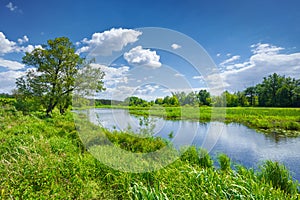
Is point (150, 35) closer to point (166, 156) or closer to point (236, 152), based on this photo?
point (166, 156)

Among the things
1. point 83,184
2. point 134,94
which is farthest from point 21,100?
point 83,184

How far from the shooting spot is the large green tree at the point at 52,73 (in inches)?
401

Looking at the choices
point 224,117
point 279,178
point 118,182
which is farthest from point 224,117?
point 118,182

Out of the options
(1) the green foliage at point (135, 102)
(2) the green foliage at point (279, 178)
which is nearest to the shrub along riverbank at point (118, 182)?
(2) the green foliage at point (279, 178)

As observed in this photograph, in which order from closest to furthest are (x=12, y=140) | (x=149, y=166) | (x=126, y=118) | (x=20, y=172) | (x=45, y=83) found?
(x=20, y=172) → (x=149, y=166) → (x=12, y=140) → (x=126, y=118) → (x=45, y=83)

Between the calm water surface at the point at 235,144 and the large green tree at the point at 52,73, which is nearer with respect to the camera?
the calm water surface at the point at 235,144

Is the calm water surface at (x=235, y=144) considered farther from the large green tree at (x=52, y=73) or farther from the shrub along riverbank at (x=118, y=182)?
the large green tree at (x=52, y=73)

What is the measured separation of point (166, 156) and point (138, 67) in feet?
6.72

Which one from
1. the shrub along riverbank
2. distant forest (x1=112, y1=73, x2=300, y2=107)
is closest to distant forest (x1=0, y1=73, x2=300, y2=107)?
distant forest (x1=112, y1=73, x2=300, y2=107)

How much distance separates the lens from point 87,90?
8031mm

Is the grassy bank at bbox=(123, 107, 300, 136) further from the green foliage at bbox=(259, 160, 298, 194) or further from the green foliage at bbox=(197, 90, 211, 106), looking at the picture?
the green foliage at bbox=(259, 160, 298, 194)

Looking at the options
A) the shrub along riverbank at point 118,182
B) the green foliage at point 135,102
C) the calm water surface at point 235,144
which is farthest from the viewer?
the calm water surface at point 235,144

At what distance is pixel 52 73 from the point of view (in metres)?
10.3

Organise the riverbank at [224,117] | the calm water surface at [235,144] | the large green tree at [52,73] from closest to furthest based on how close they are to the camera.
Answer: the riverbank at [224,117] < the calm water surface at [235,144] < the large green tree at [52,73]
